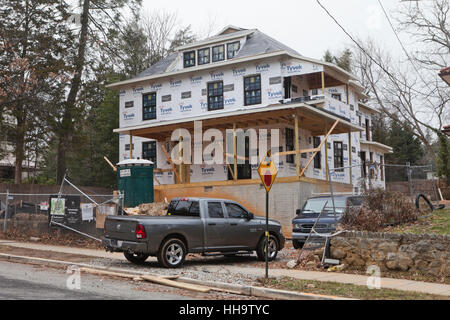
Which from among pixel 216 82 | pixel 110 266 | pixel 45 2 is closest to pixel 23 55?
pixel 45 2

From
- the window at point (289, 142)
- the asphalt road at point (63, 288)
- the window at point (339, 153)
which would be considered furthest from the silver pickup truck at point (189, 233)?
the window at point (339, 153)

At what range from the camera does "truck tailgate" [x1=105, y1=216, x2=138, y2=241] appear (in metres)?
12.0

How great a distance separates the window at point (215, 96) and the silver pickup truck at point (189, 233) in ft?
49.9

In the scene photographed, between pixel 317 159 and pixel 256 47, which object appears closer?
pixel 256 47

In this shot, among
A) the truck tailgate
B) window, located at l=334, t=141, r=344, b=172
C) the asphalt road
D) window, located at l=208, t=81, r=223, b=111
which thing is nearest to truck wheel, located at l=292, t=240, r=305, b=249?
the truck tailgate

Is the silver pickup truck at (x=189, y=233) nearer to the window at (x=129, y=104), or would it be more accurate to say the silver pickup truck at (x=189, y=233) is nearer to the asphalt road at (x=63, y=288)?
the asphalt road at (x=63, y=288)

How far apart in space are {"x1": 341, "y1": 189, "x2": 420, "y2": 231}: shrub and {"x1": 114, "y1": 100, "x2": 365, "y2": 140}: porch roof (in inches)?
325

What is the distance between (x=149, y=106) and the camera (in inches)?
1232

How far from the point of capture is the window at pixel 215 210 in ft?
44.0

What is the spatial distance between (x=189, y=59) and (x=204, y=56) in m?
1.08

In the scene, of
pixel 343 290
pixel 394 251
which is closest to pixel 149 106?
pixel 394 251

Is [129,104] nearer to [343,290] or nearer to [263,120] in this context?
[263,120]

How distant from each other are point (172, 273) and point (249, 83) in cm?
1817

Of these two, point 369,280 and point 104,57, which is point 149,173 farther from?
point 369,280
